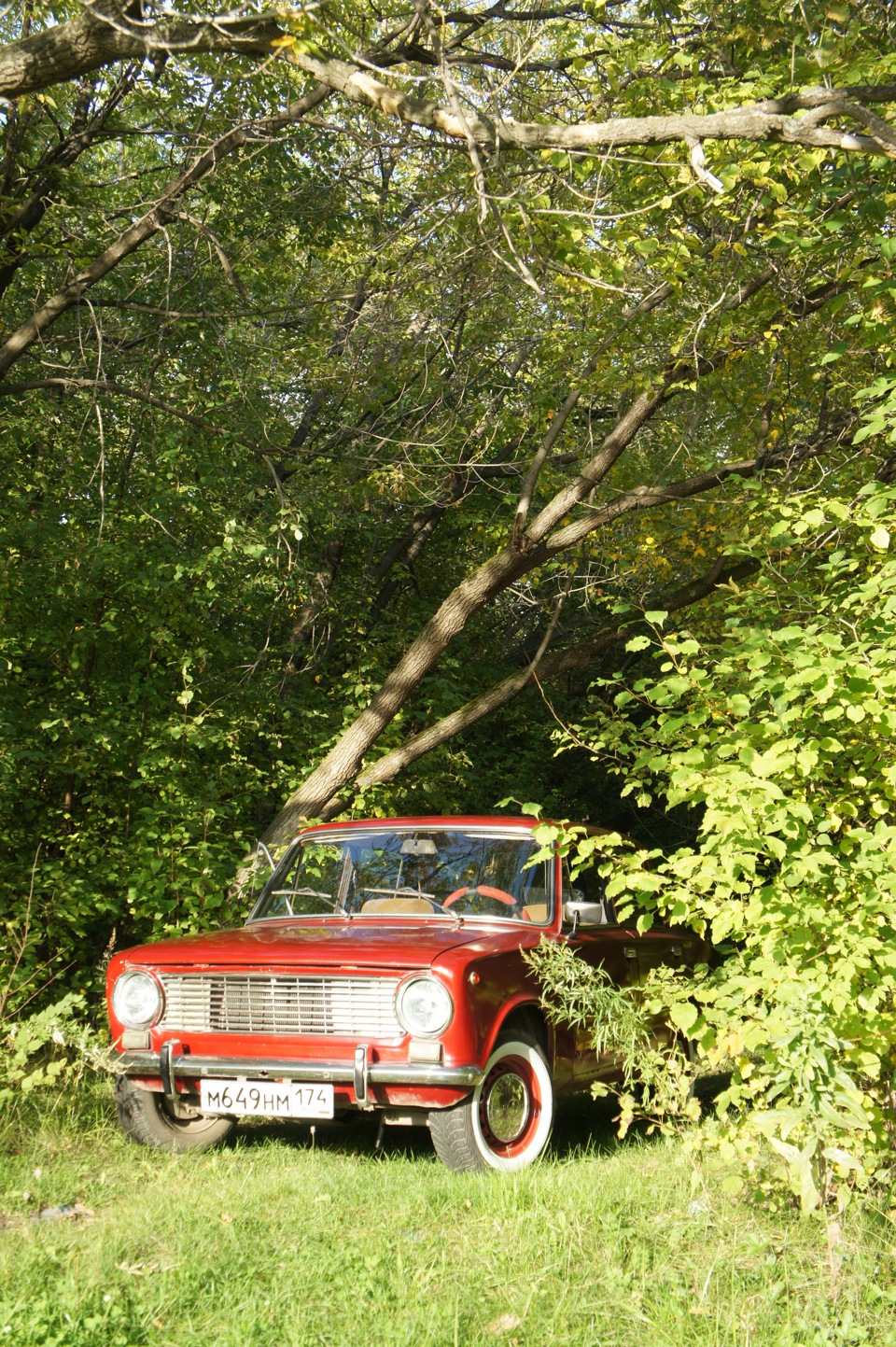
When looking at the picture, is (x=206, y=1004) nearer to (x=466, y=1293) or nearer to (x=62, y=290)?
(x=466, y=1293)

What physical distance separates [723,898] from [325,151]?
8.64 m

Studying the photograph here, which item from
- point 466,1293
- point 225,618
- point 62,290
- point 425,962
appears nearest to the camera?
point 466,1293

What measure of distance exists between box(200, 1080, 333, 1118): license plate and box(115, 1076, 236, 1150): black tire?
0.48 m

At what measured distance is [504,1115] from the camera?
16.4ft

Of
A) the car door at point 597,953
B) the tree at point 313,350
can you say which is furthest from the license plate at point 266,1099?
the tree at point 313,350

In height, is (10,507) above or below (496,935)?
above

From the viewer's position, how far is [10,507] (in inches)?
331

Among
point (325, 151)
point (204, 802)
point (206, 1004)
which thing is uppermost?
point (325, 151)

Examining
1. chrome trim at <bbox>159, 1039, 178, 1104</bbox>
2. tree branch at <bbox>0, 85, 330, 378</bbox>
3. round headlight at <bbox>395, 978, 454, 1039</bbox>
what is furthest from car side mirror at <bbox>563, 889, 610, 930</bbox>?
tree branch at <bbox>0, 85, 330, 378</bbox>

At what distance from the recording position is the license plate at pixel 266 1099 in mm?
4766

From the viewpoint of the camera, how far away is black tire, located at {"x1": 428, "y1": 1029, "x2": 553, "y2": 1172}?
185 inches

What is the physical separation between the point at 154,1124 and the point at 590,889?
2680 millimetres

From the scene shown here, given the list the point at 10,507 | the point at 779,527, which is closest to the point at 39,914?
the point at 10,507

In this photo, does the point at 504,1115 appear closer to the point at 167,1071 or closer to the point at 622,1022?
the point at 622,1022
